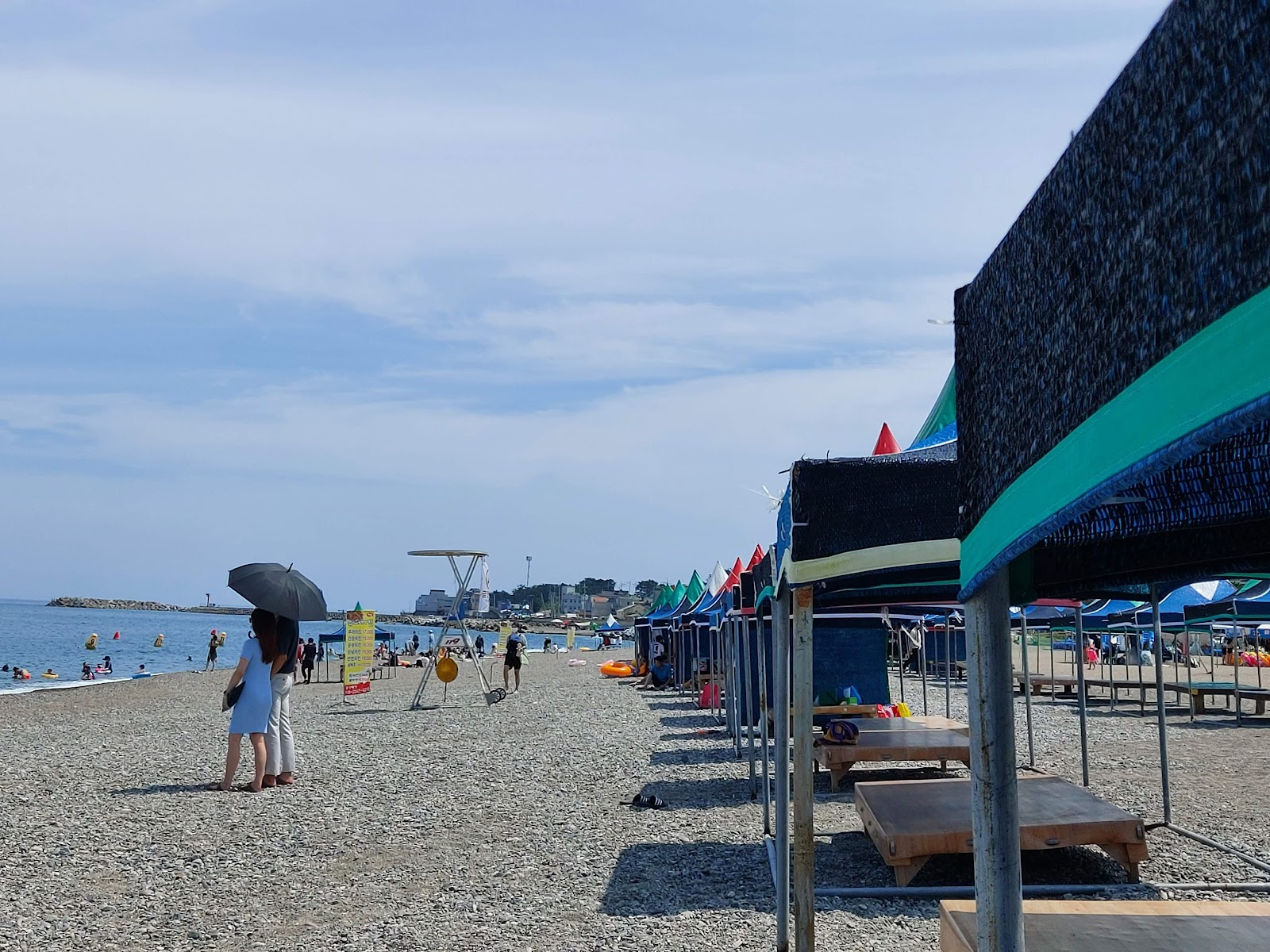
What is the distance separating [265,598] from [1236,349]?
10.6 m

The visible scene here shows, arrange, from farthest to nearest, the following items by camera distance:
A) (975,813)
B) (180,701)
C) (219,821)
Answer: (180,701) < (219,821) < (975,813)

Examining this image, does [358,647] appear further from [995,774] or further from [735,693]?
[995,774]

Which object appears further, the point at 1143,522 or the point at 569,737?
the point at 569,737

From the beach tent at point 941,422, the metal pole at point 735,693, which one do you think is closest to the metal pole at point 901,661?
the metal pole at point 735,693

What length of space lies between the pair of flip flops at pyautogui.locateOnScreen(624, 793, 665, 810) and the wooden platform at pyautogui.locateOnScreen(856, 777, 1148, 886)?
2.84 meters

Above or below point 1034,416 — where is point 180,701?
below

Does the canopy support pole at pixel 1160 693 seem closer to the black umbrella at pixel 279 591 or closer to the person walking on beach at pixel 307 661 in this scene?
the black umbrella at pixel 279 591

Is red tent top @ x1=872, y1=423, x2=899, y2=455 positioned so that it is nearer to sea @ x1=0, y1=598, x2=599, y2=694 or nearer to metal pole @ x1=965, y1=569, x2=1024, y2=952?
metal pole @ x1=965, y1=569, x2=1024, y2=952

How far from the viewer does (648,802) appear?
1054 centimetres

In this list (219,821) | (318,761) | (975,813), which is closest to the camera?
(975,813)

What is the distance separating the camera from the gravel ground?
6473mm

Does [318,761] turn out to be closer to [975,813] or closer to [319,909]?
[319,909]

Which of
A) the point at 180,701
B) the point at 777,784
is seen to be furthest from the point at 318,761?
the point at 180,701

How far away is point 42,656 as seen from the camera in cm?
7181
